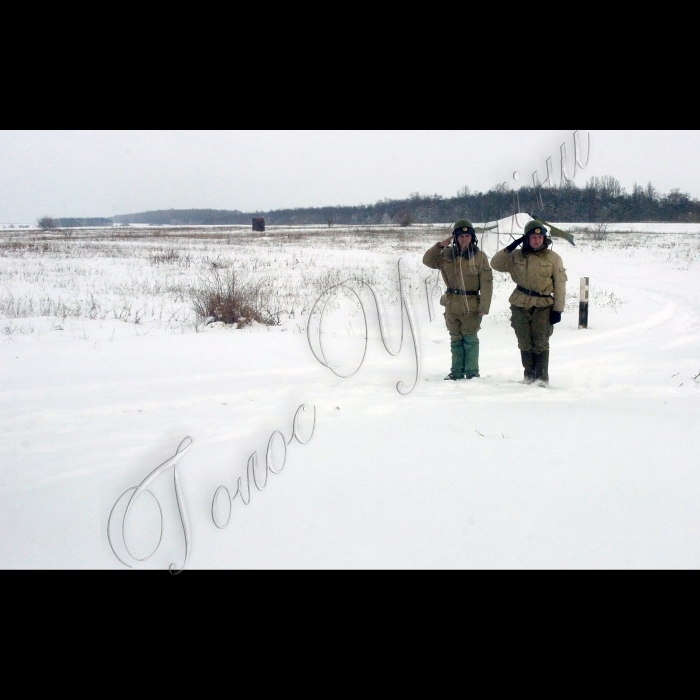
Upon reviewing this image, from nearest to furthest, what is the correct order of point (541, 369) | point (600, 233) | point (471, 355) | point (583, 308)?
point (541, 369) → point (471, 355) → point (583, 308) → point (600, 233)

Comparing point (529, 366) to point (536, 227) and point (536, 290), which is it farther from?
point (536, 227)

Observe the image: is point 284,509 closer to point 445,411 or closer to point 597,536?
point 597,536

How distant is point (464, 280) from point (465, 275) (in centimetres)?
5

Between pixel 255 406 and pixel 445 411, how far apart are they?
178 centimetres

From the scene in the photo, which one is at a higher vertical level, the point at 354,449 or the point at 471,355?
the point at 471,355

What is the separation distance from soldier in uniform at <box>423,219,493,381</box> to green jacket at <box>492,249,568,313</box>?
0.91 feet

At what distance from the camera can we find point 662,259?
23516 mm

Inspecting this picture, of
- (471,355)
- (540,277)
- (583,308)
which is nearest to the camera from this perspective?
(540,277)

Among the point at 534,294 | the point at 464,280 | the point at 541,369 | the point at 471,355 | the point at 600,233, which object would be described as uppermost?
the point at 600,233

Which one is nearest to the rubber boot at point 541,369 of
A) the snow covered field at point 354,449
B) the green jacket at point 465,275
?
the snow covered field at point 354,449

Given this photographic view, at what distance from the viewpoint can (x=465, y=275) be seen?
18.7ft

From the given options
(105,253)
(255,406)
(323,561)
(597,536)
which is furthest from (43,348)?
(105,253)

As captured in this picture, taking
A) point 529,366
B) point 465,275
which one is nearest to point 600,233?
point 529,366

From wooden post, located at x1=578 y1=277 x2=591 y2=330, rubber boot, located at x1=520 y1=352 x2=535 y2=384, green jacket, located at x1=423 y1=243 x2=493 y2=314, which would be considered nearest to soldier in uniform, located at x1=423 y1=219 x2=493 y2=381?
green jacket, located at x1=423 y1=243 x2=493 y2=314
